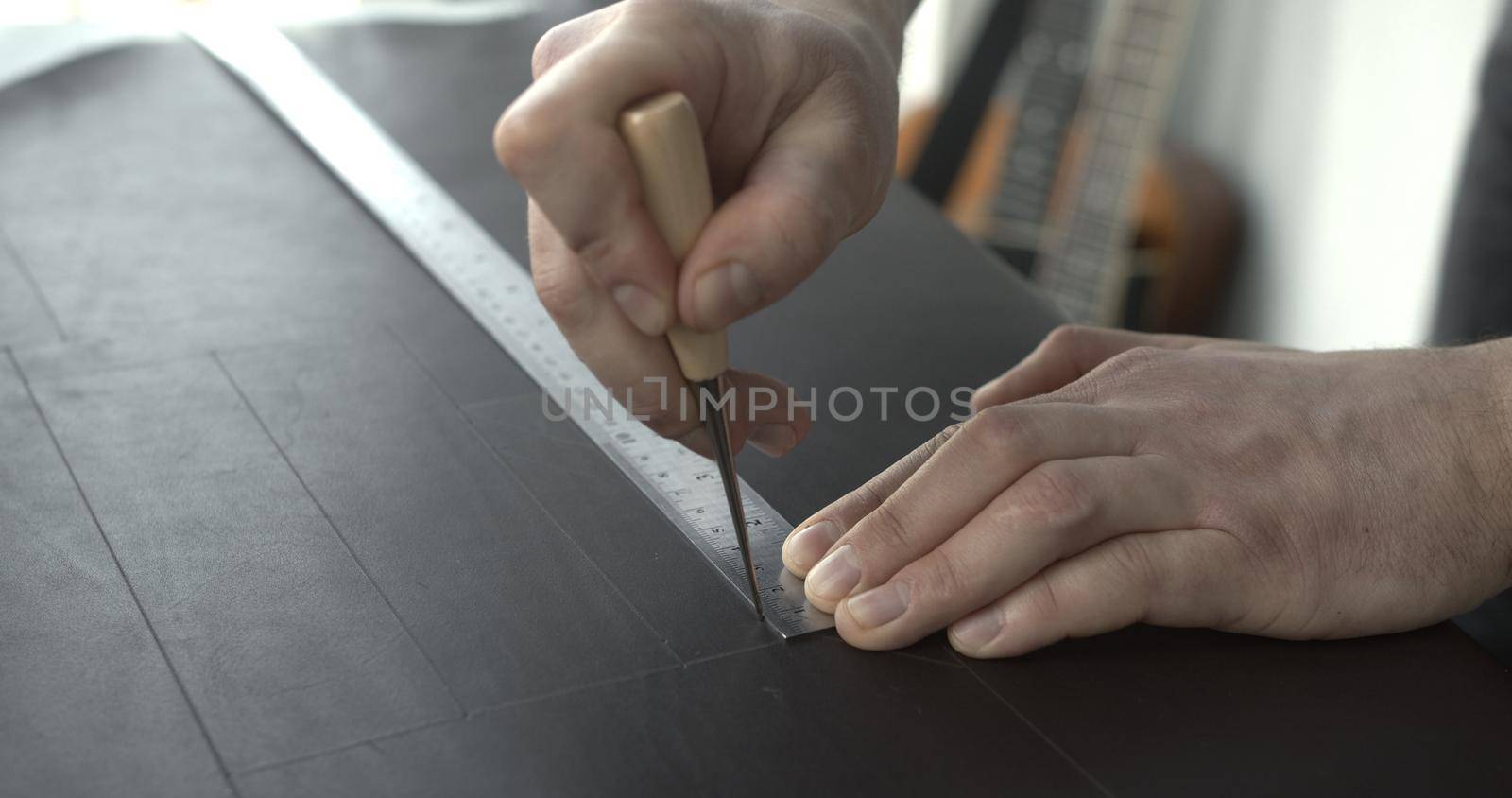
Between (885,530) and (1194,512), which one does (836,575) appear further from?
(1194,512)

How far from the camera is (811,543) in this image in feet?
2.81

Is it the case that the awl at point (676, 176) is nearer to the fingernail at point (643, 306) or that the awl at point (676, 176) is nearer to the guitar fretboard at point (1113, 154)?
the fingernail at point (643, 306)

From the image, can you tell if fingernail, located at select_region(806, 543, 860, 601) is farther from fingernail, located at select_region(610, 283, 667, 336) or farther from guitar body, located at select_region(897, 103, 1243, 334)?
guitar body, located at select_region(897, 103, 1243, 334)

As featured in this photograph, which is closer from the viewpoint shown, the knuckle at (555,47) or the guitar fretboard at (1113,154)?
the knuckle at (555,47)

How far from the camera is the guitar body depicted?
267cm

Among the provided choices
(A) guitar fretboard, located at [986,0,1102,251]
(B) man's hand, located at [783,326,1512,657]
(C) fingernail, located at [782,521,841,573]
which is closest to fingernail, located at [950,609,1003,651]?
(B) man's hand, located at [783,326,1512,657]

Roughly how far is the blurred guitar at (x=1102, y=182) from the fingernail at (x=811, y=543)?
182cm

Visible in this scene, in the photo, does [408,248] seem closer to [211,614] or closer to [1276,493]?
[211,614]

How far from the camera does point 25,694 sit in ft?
2.29

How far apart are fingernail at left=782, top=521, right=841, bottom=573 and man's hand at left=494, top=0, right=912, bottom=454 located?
0.08m

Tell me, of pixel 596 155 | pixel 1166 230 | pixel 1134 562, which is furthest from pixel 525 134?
pixel 1166 230

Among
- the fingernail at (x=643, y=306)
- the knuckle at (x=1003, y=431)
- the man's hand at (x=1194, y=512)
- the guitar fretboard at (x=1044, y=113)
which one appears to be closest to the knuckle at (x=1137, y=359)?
the man's hand at (x=1194, y=512)

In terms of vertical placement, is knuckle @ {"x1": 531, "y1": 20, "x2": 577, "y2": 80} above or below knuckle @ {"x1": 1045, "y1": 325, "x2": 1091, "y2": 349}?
above

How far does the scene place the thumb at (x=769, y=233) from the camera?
0.73 m
